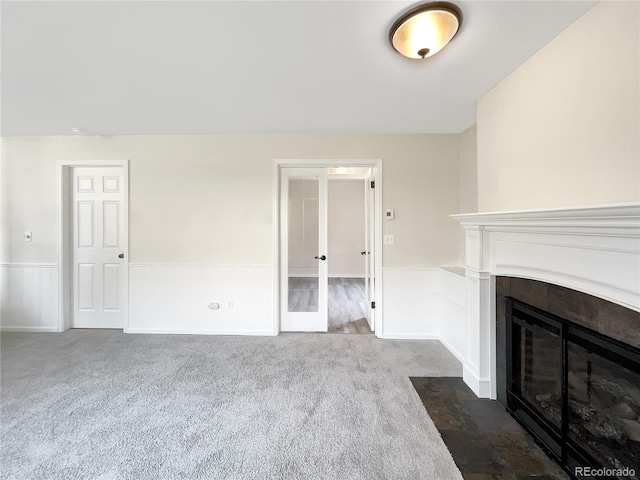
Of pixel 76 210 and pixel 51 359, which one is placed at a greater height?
pixel 76 210

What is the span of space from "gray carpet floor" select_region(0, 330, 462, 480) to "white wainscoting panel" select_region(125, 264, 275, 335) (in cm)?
30

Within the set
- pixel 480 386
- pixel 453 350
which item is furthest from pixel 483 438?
pixel 453 350

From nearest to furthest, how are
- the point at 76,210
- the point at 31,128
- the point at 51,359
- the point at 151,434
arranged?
the point at 151,434 → the point at 51,359 → the point at 31,128 → the point at 76,210

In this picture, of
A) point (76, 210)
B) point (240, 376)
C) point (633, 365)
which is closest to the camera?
point (633, 365)

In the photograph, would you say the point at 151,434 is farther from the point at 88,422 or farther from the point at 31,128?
the point at 31,128

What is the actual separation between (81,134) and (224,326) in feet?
9.50

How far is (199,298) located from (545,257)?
3272 millimetres

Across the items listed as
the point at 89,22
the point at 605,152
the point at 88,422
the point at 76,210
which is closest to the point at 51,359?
the point at 88,422

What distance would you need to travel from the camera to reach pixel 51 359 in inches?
96.1

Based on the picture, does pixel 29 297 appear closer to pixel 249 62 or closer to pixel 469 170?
pixel 249 62

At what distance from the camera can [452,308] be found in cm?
261

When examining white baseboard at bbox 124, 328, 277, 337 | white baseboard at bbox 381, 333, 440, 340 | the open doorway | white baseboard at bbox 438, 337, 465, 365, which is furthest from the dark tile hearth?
the open doorway

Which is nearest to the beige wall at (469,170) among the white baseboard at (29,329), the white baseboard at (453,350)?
the white baseboard at (453,350)

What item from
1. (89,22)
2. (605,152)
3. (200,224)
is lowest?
(200,224)
